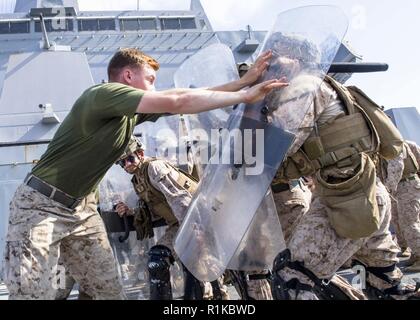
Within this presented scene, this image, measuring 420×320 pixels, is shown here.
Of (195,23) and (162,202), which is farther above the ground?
(195,23)

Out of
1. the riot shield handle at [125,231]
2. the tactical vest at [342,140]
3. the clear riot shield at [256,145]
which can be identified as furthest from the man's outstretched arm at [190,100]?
the riot shield handle at [125,231]

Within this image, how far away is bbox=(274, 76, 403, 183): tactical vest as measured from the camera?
8.49 feet

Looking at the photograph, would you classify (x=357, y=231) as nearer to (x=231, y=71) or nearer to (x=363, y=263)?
(x=363, y=263)

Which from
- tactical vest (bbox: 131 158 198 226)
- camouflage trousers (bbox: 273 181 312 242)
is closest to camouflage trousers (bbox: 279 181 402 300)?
camouflage trousers (bbox: 273 181 312 242)

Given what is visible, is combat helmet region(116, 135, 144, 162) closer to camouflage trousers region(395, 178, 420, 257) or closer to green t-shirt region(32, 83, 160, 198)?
green t-shirt region(32, 83, 160, 198)

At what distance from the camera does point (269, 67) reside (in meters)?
2.58

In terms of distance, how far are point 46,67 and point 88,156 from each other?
7845 mm

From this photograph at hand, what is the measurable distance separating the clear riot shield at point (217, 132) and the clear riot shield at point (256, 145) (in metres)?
0.21

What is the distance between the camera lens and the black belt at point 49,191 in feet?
8.76

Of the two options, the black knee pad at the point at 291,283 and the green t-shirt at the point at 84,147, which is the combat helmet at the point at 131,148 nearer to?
the green t-shirt at the point at 84,147

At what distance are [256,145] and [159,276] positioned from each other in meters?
1.76

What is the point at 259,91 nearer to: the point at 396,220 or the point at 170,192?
the point at 170,192
